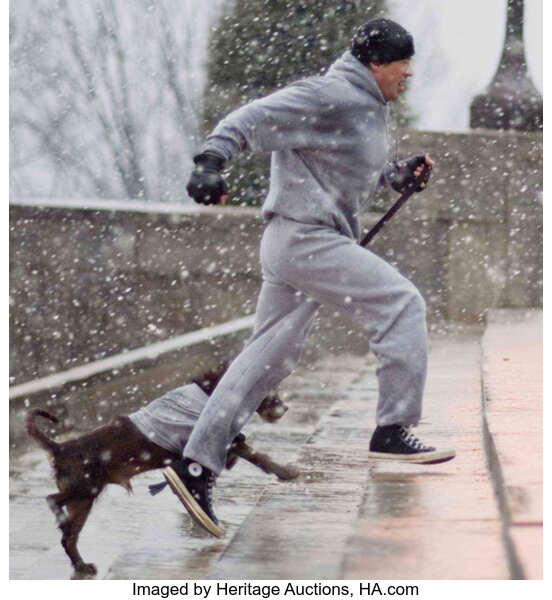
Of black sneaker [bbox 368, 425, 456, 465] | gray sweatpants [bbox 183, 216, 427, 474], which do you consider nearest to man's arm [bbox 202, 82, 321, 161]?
gray sweatpants [bbox 183, 216, 427, 474]

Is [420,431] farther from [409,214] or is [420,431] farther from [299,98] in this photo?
[409,214]

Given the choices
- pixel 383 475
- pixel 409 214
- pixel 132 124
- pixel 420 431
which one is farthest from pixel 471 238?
pixel 132 124

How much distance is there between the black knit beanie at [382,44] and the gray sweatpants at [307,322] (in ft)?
2.09

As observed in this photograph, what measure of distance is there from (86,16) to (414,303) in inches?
573

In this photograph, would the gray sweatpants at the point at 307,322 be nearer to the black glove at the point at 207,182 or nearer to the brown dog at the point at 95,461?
the brown dog at the point at 95,461

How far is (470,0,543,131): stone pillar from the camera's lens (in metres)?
9.59

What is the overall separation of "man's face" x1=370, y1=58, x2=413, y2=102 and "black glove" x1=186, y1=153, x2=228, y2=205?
0.76m

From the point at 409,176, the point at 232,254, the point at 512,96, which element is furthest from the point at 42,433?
the point at 512,96

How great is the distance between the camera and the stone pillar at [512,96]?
9.59 m

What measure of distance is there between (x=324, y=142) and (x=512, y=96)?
6.59m

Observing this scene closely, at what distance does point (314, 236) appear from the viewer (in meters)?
3.61

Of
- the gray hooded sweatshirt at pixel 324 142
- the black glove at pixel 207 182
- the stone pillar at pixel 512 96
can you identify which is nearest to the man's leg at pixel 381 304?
the gray hooded sweatshirt at pixel 324 142
